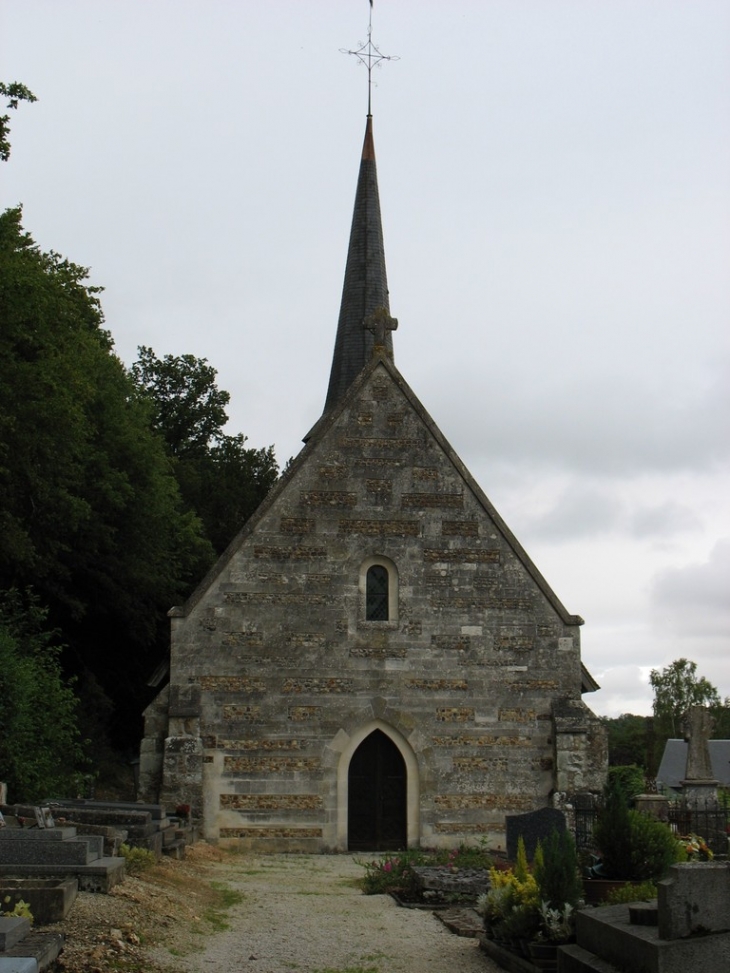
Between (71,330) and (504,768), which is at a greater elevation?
(71,330)

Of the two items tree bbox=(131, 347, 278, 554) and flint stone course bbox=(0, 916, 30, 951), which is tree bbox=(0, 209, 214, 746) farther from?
flint stone course bbox=(0, 916, 30, 951)

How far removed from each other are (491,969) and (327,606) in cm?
1059

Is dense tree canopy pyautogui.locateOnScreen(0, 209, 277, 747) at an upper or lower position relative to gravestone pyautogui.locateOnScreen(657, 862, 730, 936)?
upper

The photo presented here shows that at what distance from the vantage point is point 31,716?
19.7 meters

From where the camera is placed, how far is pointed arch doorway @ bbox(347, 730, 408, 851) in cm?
1891

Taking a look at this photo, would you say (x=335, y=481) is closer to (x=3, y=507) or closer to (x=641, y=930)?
(x=3, y=507)

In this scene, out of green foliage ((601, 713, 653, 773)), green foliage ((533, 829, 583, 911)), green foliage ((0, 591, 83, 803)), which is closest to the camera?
green foliage ((533, 829, 583, 911))

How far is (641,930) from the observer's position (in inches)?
301

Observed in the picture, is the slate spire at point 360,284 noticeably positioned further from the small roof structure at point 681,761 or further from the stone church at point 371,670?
the small roof structure at point 681,761

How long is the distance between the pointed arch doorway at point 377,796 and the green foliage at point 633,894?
1004 centimetres

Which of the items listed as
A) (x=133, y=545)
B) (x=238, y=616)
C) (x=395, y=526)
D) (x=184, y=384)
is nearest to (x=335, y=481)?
(x=395, y=526)

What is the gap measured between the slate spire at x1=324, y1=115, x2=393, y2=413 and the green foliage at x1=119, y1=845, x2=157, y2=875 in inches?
766

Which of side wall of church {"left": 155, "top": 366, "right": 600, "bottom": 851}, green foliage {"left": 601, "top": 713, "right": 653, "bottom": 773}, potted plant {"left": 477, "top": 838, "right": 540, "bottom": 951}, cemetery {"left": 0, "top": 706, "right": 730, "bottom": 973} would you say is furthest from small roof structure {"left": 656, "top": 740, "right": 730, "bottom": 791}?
potted plant {"left": 477, "top": 838, "right": 540, "bottom": 951}

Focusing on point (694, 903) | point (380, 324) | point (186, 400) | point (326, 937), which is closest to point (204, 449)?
point (186, 400)
